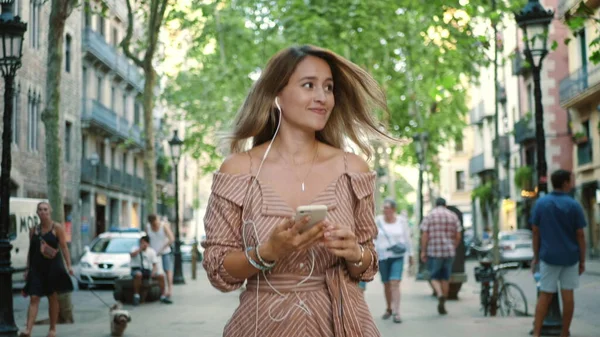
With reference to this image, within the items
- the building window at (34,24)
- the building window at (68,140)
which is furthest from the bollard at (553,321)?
the building window at (68,140)

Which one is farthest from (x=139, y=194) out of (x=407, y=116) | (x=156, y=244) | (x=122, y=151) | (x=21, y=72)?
(x=156, y=244)

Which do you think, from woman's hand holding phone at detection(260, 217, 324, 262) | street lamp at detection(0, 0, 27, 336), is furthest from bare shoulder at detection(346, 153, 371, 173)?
street lamp at detection(0, 0, 27, 336)

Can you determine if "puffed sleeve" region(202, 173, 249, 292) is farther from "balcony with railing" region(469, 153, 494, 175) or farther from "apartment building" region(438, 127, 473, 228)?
"apartment building" region(438, 127, 473, 228)

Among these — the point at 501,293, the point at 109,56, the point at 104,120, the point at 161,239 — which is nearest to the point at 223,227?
the point at 501,293

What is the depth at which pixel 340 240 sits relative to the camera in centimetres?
304

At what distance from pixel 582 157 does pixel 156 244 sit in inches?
981

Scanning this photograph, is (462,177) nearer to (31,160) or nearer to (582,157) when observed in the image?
(582,157)

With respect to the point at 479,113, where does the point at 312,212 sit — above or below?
below

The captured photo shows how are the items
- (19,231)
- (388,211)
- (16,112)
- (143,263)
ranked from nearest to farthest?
1. (388,211)
2. (143,263)
3. (19,231)
4. (16,112)

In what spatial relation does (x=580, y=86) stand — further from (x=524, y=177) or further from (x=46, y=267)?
(x=46, y=267)

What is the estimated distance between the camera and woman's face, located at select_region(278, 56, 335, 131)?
340 cm

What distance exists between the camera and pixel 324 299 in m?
3.23

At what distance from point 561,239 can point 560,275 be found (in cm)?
43

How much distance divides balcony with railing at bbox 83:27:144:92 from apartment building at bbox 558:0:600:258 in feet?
56.3
